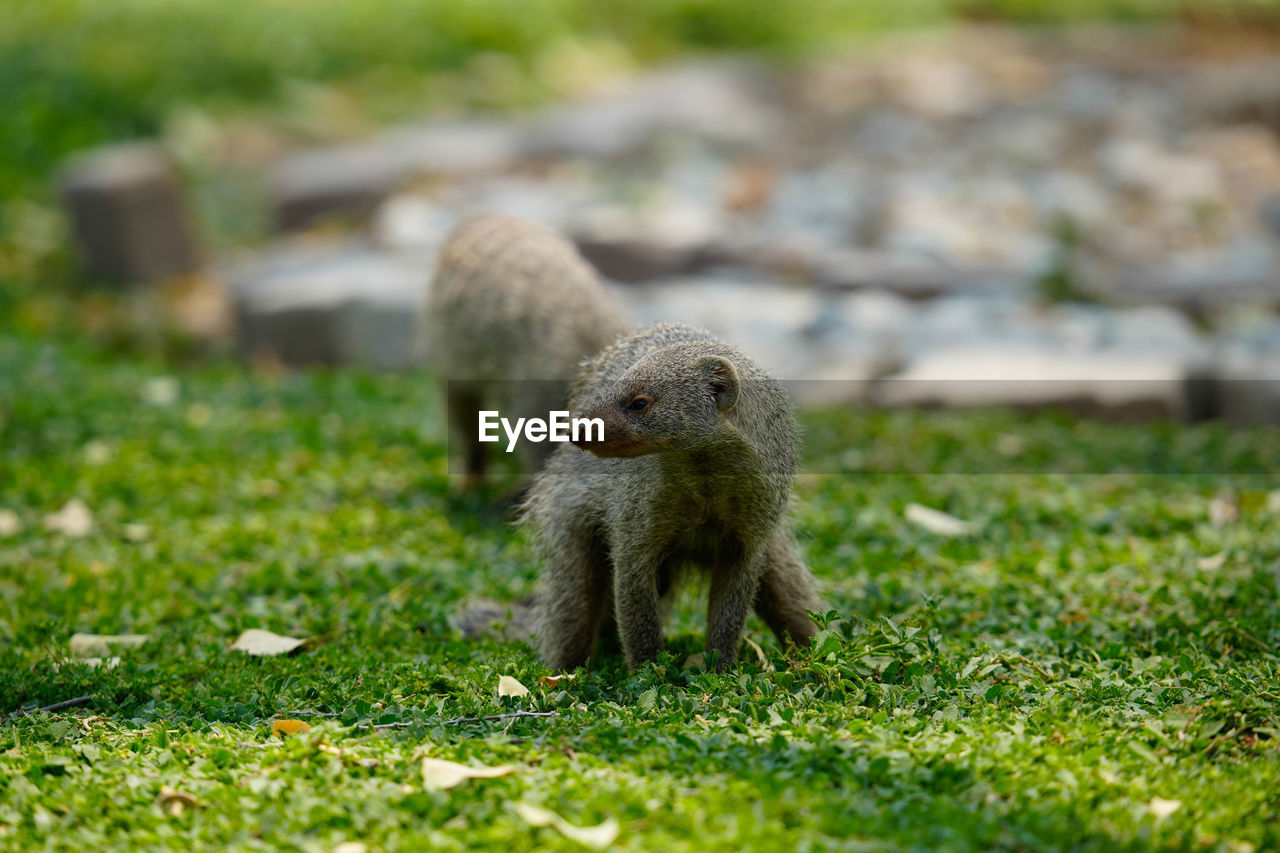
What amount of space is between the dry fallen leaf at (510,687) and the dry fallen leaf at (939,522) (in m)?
2.20

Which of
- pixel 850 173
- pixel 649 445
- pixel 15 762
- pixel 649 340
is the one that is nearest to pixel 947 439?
pixel 649 340

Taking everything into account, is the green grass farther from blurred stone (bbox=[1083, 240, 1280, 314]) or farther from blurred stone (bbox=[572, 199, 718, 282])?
blurred stone (bbox=[572, 199, 718, 282])

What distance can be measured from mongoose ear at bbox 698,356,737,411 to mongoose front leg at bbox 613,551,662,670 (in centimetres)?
50

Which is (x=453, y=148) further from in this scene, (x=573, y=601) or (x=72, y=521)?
(x=573, y=601)

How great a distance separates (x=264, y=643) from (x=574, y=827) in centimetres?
172

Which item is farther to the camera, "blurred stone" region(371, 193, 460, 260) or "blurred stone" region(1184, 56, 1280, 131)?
"blurred stone" region(1184, 56, 1280, 131)

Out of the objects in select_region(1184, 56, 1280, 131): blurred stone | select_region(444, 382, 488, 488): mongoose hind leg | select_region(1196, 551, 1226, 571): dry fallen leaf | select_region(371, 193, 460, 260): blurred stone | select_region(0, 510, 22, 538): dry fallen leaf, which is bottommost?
select_region(1196, 551, 1226, 571): dry fallen leaf

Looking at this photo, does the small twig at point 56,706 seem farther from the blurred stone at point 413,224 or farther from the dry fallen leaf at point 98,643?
the blurred stone at point 413,224

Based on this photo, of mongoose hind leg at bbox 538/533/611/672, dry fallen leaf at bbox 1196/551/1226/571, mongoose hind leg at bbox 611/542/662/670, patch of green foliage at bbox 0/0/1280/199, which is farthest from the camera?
patch of green foliage at bbox 0/0/1280/199

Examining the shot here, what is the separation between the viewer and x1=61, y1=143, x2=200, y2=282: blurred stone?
9805 millimetres

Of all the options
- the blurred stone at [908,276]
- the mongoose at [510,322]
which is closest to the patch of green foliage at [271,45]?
the blurred stone at [908,276]

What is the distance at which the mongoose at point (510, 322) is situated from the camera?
5.39 meters

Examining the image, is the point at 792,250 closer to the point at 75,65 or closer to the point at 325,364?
the point at 325,364

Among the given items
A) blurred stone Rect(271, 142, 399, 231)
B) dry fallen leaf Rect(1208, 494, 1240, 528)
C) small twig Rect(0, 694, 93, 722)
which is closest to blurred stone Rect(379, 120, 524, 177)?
blurred stone Rect(271, 142, 399, 231)
